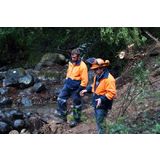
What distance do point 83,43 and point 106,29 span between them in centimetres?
61

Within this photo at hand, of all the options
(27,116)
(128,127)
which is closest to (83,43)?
(27,116)

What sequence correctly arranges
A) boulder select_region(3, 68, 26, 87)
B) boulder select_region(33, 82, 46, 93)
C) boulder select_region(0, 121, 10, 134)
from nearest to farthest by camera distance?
boulder select_region(0, 121, 10, 134), boulder select_region(33, 82, 46, 93), boulder select_region(3, 68, 26, 87)

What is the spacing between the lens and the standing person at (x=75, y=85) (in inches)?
322

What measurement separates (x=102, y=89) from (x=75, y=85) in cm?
89

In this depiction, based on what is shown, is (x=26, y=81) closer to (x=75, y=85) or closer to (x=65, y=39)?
(x=65, y=39)

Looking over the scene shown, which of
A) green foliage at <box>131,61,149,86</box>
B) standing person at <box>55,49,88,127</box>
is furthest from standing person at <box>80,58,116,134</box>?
green foliage at <box>131,61,149,86</box>

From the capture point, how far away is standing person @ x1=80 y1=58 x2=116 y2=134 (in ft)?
24.5

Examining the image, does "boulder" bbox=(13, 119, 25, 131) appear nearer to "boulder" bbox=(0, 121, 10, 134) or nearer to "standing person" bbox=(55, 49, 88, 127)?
"boulder" bbox=(0, 121, 10, 134)

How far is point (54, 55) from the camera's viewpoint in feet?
32.1

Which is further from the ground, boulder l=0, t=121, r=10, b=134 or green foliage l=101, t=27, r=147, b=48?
green foliage l=101, t=27, r=147, b=48

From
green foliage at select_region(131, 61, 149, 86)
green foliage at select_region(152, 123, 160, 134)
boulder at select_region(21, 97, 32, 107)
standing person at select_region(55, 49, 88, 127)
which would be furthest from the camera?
boulder at select_region(21, 97, 32, 107)

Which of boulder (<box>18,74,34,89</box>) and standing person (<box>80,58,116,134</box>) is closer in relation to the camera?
standing person (<box>80,58,116,134</box>)

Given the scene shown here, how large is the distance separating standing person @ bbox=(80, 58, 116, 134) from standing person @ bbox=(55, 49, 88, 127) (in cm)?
56

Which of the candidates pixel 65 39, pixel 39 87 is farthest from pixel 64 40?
pixel 39 87
